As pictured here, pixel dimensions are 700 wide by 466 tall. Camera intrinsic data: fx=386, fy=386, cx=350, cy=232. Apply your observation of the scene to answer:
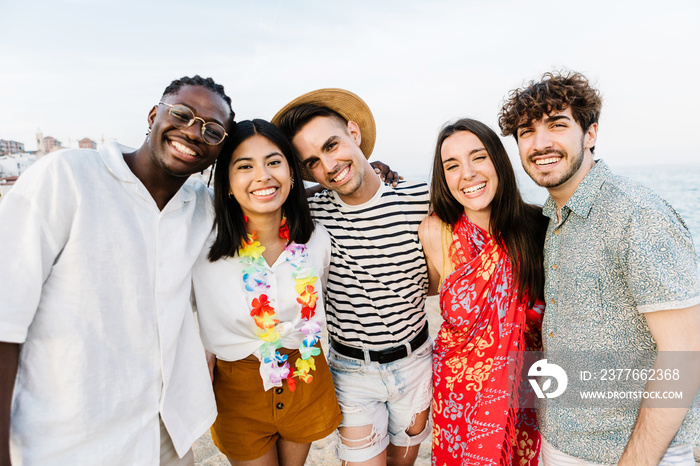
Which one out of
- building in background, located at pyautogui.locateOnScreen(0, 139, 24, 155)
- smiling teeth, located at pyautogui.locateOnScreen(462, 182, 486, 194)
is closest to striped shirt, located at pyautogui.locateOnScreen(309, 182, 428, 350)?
smiling teeth, located at pyautogui.locateOnScreen(462, 182, 486, 194)

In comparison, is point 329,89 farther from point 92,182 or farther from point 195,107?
point 92,182

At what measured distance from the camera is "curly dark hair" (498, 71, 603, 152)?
6.87 feet

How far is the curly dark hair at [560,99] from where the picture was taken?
82.4 inches

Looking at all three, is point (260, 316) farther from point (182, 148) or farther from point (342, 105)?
point (342, 105)

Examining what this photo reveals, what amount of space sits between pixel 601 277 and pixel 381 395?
1529mm

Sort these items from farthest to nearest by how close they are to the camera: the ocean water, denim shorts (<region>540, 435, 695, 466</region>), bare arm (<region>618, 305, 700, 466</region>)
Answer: the ocean water, denim shorts (<region>540, 435, 695, 466</region>), bare arm (<region>618, 305, 700, 466</region>)

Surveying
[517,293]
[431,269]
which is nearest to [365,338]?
[431,269]

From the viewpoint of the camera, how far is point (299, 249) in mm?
2438

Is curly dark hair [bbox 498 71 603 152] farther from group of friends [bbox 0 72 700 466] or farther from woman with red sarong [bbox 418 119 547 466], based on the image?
woman with red sarong [bbox 418 119 547 466]

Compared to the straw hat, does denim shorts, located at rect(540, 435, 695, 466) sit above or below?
below

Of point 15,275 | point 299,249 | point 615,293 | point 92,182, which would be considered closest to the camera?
point 15,275

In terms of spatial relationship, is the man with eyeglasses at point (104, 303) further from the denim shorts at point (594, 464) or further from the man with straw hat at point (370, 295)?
the denim shorts at point (594, 464)

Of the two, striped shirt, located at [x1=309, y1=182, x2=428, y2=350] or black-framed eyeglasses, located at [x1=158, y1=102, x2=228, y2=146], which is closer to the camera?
black-framed eyeglasses, located at [x1=158, y1=102, x2=228, y2=146]

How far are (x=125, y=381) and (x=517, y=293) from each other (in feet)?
7.21
